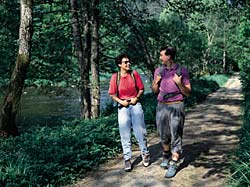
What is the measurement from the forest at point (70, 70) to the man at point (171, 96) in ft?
3.41

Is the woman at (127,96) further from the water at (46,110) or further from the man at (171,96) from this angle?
the water at (46,110)

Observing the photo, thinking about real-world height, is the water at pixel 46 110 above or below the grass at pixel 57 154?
below

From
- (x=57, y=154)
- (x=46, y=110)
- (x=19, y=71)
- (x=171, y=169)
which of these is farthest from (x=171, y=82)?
(x=46, y=110)

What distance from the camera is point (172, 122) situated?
232 inches

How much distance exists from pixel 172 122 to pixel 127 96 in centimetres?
87

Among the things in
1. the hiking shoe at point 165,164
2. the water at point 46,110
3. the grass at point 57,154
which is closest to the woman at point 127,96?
the hiking shoe at point 165,164

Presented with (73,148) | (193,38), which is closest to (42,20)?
(73,148)

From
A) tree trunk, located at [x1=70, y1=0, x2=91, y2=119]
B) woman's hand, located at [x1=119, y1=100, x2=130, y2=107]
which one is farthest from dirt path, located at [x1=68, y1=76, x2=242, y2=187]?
tree trunk, located at [x1=70, y1=0, x2=91, y2=119]

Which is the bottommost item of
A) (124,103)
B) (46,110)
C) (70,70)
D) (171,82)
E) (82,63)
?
(46,110)

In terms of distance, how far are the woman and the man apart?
35cm

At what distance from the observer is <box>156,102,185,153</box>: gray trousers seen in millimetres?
5883

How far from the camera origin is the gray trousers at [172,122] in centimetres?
588

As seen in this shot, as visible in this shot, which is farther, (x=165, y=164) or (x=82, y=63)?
(x=82, y=63)

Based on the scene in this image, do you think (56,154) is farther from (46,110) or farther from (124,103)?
(46,110)
